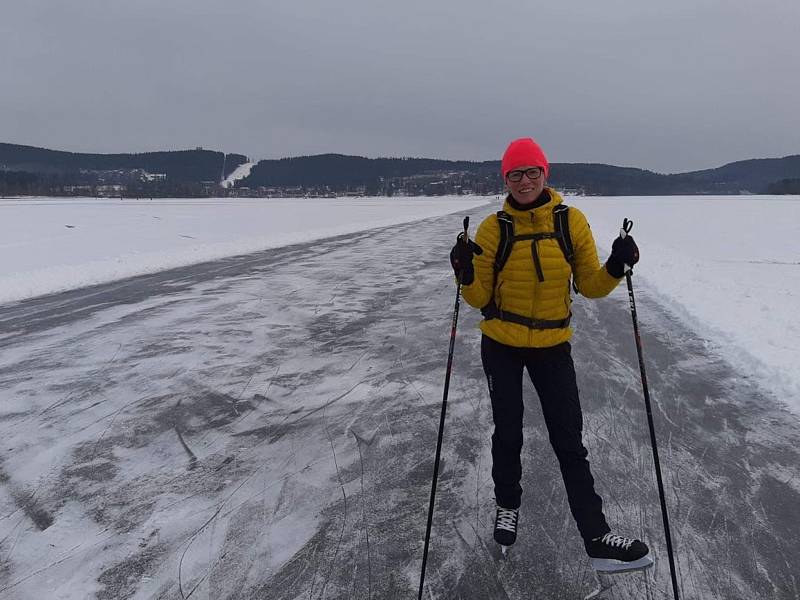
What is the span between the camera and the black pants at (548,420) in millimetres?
2611

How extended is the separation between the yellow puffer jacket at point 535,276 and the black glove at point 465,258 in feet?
0.14

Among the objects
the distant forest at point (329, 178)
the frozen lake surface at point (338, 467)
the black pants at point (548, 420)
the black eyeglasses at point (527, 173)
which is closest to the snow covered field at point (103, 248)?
the frozen lake surface at point (338, 467)

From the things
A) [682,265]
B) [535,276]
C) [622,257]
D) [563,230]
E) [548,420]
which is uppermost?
[563,230]

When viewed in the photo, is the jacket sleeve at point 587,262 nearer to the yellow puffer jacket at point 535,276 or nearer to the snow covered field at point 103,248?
the yellow puffer jacket at point 535,276

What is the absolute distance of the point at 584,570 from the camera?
2645mm

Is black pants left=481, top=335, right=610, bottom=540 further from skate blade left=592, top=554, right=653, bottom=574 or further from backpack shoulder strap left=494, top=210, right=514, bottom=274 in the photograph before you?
backpack shoulder strap left=494, top=210, right=514, bottom=274

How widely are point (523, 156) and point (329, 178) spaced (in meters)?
167

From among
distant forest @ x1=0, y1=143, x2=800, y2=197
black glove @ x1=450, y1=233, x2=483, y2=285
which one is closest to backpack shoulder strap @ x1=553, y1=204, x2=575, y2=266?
black glove @ x1=450, y1=233, x2=483, y2=285

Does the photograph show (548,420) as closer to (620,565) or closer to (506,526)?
(506,526)

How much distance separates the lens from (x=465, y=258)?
2.71 meters

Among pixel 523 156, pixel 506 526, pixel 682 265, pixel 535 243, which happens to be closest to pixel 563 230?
pixel 535 243

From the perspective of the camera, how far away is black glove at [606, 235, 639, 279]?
263 centimetres

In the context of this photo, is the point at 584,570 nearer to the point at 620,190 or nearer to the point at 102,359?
the point at 102,359

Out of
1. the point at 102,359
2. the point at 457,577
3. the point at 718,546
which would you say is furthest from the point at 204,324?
the point at 718,546
